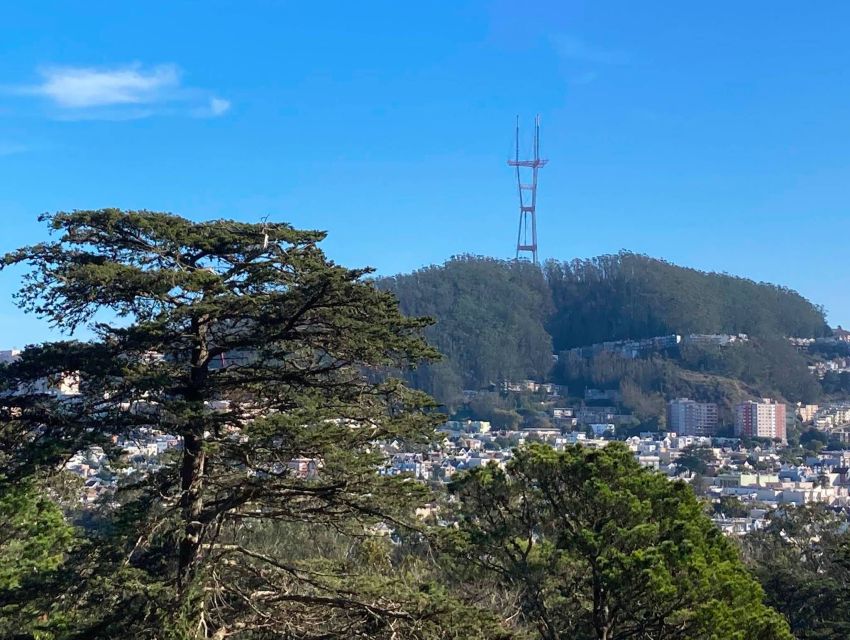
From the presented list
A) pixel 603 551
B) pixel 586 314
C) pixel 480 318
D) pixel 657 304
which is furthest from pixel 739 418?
pixel 603 551

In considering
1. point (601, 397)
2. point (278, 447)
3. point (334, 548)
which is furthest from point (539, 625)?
point (601, 397)

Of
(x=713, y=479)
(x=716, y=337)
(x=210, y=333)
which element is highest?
(x=716, y=337)

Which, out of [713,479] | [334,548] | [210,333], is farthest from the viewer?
[713,479]

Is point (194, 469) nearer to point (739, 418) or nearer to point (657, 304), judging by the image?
point (739, 418)

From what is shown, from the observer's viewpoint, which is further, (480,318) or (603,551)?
(480,318)

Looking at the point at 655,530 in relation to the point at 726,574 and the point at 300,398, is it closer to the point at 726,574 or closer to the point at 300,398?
the point at 726,574
